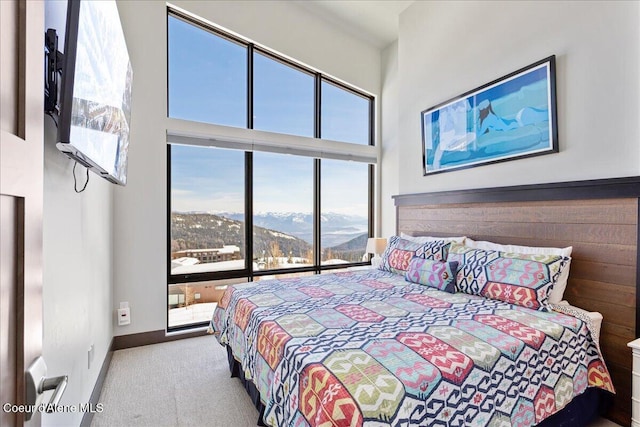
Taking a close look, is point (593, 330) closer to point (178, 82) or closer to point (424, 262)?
point (424, 262)

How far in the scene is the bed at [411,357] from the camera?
1.13 meters

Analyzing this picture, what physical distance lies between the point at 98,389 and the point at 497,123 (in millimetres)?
3684

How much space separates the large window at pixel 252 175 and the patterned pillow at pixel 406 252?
1360mm

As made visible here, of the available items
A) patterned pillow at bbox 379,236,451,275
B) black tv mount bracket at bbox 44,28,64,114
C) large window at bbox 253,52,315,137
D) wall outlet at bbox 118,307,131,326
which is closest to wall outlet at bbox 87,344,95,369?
wall outlet at bbox 118,307,131,326

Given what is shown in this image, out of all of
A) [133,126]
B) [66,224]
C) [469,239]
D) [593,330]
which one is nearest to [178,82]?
[133,126]

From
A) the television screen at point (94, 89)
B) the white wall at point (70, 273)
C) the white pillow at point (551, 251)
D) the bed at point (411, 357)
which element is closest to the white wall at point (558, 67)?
the white pillow at point (551, 251)

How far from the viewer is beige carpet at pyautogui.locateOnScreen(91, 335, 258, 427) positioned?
1.96m

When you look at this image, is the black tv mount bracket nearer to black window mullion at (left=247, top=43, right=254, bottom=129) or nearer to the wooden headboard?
black window mullion at (left=247, top=43, right=254, bottom=129)

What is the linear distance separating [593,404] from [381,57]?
4.56m

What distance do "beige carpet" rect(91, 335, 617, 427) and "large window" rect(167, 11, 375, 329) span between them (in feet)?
2.15

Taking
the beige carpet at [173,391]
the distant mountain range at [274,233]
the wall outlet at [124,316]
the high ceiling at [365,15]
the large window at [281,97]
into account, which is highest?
the high ceiling at [365,15]

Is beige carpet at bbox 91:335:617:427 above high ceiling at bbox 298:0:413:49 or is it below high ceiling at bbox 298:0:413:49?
below

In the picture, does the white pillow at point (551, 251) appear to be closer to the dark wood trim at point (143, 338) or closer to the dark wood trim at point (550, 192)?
the dark wood trim at point (550, 192)

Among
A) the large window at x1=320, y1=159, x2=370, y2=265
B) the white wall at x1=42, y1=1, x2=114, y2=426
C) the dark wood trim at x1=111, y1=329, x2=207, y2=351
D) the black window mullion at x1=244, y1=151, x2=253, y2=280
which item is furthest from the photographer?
the large window at x1=320, y1=159, x2=370, y2=265
